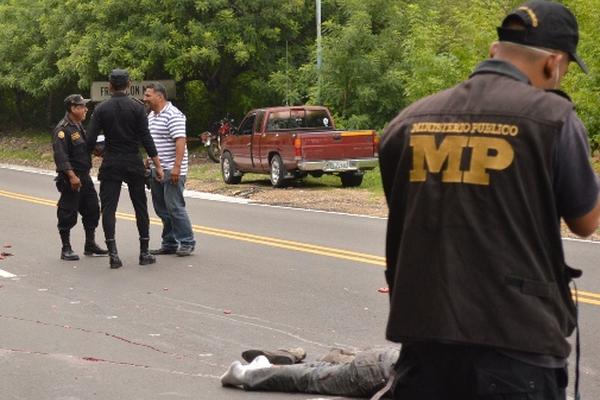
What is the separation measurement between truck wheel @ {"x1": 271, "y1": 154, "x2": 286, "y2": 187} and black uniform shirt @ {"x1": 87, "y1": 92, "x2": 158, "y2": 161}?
35.0ft

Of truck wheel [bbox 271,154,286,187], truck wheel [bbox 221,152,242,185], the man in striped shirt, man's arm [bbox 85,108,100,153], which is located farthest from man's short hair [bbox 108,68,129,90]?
truck wheel [bbox 221,152,242,185]

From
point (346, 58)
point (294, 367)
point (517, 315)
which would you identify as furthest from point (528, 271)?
point (346, 58)

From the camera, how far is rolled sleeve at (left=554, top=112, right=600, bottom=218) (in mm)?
3068

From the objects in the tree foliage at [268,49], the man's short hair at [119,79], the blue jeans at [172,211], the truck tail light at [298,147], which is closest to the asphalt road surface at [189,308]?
the blue jeans at [172,211]

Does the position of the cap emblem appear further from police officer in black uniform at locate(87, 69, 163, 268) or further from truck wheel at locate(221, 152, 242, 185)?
truck wheel at locate(221, 152, 242, 185)

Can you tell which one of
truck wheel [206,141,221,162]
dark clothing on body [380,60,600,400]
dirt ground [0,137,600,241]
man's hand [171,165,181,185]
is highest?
dark clothing on body [380,60,600,400]

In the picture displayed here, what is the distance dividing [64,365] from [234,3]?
81.8 ft

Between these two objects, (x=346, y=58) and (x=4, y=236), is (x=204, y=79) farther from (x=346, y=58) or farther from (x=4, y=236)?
(x=4, y=236)

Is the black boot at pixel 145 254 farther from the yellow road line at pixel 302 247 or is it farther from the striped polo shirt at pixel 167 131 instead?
the yellow road line at pixel 302 247

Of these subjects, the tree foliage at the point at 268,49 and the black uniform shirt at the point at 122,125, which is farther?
the tree foliage at the point at 268,49

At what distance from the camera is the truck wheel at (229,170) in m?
24.5

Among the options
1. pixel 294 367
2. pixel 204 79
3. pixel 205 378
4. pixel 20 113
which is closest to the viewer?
pixel 294 367

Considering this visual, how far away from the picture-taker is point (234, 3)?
103 ft

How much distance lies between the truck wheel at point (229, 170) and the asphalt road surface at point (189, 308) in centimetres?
900
